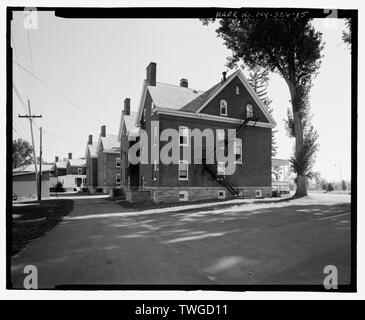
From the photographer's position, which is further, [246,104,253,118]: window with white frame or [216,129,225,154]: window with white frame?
[246,104,253,118]: window with white frame

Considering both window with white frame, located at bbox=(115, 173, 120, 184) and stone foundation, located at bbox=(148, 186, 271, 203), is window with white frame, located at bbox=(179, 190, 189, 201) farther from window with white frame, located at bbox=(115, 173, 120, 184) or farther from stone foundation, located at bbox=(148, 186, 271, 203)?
window with white frame, located at bbox=(115, 173, 120, 184)

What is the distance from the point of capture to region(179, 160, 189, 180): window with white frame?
2044 cm

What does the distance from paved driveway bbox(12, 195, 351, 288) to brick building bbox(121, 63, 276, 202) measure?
10859mm

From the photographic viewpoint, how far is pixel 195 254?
577cm

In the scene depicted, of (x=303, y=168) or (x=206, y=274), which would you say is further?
(x=303, y=168)

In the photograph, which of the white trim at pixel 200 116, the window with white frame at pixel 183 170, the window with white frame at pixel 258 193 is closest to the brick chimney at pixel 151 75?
the white trim at pixel 200 116

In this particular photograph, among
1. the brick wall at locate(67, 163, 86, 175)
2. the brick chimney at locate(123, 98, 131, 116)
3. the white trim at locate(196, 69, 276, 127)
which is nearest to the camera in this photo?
the white trim at locate(196, 69, 276, 127)

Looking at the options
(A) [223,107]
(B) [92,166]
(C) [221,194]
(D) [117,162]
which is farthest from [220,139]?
(B) [92,166]

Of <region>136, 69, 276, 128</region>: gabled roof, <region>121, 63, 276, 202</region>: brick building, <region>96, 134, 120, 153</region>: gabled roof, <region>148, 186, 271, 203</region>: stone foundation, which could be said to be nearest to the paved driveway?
<region>148, 186, 271, 203</region>: stone foundation

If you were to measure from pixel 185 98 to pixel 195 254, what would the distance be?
18571 millimetres

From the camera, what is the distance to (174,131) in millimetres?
19719
